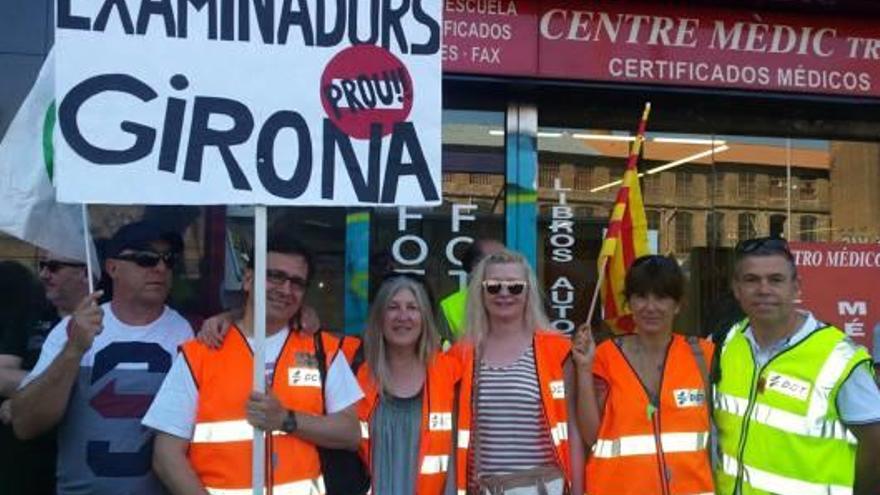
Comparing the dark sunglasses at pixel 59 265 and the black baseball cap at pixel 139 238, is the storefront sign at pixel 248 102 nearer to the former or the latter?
the black baseball cap at pixel 139 238

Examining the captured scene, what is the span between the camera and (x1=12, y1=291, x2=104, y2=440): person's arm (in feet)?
10.9

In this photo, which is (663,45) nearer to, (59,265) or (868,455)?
(868,455)

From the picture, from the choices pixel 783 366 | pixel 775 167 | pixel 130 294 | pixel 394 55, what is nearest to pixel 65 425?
pixel 130 294

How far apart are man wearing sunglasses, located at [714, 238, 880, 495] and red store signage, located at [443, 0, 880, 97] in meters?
2.91

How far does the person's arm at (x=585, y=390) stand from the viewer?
147 inches

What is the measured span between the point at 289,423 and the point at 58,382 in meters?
0.81

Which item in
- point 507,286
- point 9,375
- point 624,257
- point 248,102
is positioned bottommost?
point 9,375

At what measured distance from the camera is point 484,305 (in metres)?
3.92

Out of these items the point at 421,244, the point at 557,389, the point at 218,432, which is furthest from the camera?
the point at 421,244

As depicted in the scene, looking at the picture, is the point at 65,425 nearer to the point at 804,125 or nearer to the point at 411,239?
the point at 411,239

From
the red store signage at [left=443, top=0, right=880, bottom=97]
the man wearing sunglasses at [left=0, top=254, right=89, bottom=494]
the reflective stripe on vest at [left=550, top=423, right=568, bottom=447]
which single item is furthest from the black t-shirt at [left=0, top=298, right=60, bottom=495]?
the red store signage at [left=443, top=0, right=880, bottom=97]

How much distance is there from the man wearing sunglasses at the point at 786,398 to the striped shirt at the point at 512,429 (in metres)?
0.64

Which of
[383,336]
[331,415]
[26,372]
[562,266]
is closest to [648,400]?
[383,336]

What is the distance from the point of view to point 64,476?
358 centimetres
